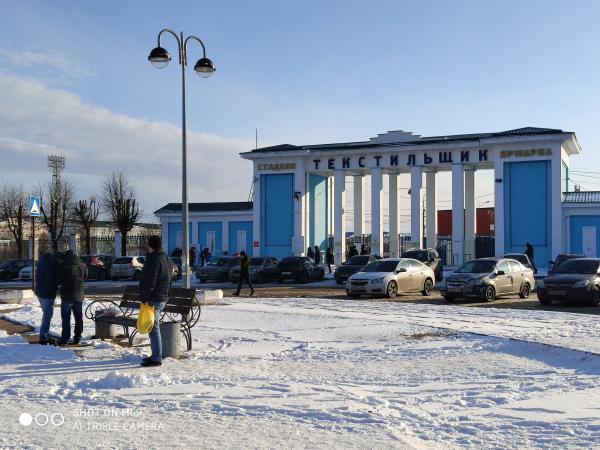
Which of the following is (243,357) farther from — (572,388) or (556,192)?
(556,192)

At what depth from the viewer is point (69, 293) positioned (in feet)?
39.6

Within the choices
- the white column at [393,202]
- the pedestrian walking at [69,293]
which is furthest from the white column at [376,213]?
the pedestrian walking at [69,293]

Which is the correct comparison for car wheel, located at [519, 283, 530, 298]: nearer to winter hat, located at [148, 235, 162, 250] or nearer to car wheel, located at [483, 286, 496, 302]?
car wheel, located at [483, 286, 496, 302]

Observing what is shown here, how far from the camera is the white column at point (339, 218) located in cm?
4819

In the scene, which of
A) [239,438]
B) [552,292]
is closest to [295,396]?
[239,438]

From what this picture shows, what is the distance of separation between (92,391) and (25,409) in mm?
929

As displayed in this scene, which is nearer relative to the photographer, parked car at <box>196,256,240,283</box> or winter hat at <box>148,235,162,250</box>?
winter hat at <box>148,235,162,250</box>

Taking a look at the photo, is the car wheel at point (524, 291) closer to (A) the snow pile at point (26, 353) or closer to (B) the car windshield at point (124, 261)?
(A) the snow pile at point (26, 353)

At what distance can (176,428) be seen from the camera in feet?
22.6

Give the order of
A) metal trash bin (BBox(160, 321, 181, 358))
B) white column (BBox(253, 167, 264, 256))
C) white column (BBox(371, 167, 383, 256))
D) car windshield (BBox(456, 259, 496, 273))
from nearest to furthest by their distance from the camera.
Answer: metal trash bin (BBox(160, 321, 181, 358)) < car windshield (BBox(456, 259, 496, 273)) < white column (BBox(371, 167, 383, 256)) < white column (BBox(253, 167, 264, 256))

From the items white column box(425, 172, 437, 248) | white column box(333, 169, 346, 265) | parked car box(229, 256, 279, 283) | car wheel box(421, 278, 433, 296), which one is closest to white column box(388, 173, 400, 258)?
white column box(425, 172, 437, 248)

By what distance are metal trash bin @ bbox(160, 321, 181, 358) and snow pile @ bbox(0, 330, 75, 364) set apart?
1358 millimetres

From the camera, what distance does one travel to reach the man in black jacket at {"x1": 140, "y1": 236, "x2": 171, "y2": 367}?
1007 cm

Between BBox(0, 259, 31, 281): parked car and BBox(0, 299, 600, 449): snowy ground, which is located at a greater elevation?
BBox(0, 259, 31, 281): parked car
